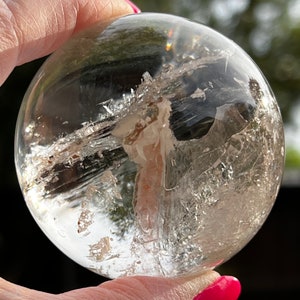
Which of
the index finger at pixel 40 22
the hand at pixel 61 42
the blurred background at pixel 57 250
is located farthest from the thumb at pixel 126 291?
the blurred background at pixel 57 250

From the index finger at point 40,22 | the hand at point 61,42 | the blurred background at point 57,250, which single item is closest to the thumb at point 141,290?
the hand at point 61,42

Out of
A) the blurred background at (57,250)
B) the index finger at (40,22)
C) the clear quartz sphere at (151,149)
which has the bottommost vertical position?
the blurred background at (57,250)

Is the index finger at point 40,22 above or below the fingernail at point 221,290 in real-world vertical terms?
above

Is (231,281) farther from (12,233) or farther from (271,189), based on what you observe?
(12,233)

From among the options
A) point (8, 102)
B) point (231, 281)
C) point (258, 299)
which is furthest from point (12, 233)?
point (231, 281)

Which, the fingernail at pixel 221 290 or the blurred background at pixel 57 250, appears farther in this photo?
the blurred background at pixel 57 250

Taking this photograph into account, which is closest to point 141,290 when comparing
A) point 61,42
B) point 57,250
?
point 61,42

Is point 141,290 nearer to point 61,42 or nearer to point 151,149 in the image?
point 151,149

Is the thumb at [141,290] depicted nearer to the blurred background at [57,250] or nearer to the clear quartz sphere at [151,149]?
the clear quartz sphere at [151,149]
